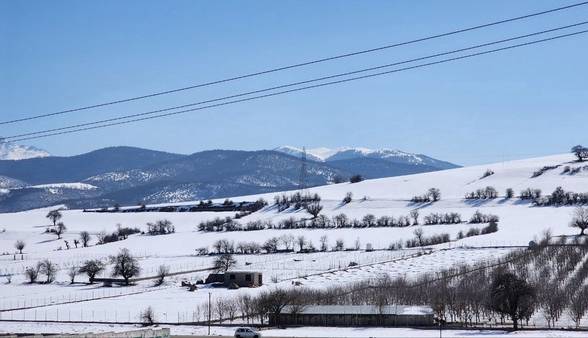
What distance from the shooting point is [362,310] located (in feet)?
199

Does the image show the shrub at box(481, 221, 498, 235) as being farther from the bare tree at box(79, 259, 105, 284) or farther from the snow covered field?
the bare tree at box(79, 259, 105, 284)

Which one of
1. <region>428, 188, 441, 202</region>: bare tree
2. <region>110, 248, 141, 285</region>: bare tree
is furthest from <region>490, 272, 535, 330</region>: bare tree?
<region>428, 188, 441, 202</region>: bare tree

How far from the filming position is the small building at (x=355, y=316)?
58.8 metres

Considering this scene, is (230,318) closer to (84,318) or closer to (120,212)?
(84,318)

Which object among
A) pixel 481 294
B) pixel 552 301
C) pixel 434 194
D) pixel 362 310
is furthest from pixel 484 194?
pixel 362 310

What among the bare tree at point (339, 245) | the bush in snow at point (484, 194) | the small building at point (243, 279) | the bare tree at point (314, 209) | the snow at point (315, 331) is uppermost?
the bush in snow at point (484, 194)

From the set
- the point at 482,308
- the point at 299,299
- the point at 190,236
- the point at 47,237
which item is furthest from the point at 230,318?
the point at 47,237

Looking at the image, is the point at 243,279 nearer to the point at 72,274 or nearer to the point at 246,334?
the point at 72,274

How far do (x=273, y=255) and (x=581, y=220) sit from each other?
1564 inches

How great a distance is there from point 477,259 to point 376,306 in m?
32.8

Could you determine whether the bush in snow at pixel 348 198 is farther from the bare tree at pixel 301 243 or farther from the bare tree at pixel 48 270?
the bare tree at pixel 48 270

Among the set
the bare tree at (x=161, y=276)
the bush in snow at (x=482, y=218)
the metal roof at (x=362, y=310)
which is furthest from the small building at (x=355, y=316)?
the bush in snow at (x=482, y=218)

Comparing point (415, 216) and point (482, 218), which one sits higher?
point (415, 216)

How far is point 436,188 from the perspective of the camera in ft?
616
